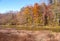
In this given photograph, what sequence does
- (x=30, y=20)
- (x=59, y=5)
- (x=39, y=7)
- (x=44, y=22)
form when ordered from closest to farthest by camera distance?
(x=59, y=5)
(x=44, y=22)
(x=30, y=20)
(x=39, y=7)

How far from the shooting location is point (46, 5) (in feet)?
147

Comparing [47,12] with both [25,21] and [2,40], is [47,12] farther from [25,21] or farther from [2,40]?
[2,40]

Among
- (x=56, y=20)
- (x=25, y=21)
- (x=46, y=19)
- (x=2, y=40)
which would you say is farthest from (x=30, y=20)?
(x=2, y=40)

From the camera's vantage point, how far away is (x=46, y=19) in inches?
1636

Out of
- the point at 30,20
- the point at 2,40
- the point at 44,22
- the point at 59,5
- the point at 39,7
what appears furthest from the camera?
the point at 39,7

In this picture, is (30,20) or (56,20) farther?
(30,20)

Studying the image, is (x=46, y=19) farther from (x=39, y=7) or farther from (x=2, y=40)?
(x=2, y=40)

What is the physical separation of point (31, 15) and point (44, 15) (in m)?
3.75

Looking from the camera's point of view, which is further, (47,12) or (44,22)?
(47,12)

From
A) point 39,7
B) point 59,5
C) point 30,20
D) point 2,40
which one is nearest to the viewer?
point 2,40

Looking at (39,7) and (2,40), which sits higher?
(39,7)

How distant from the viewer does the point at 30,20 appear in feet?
143

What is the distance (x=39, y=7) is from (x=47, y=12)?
3732mm

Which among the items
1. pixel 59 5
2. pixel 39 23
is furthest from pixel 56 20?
pixel 39 23
